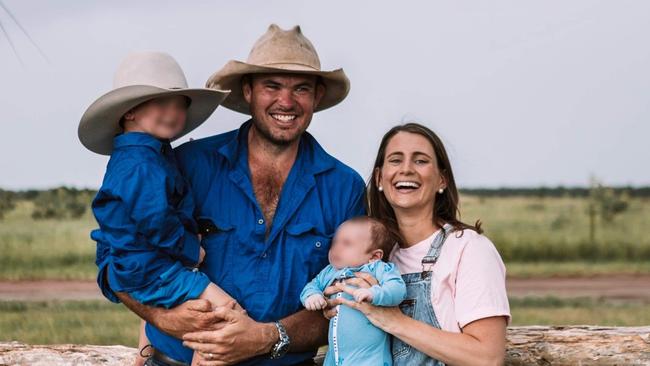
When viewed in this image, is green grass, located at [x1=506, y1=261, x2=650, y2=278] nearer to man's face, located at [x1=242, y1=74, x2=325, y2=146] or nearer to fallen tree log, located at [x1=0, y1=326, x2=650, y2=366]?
fallen tree log, located at [x1=0, y1=326, x2=650, y2=366]

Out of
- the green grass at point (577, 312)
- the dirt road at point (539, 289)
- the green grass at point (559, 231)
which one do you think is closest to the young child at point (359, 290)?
the green grass at point (577, 312)

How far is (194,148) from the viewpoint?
407cm

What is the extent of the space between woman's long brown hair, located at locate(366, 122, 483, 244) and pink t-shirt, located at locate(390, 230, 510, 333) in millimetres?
166

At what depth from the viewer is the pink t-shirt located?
335 centimetres

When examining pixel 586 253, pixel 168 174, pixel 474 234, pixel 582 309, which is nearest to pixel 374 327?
pixel 474 234

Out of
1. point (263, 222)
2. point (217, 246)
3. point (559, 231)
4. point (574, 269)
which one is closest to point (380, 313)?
point (263, 222)

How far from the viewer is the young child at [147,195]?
3379 millimetres

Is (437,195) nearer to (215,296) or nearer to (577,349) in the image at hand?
(215,296)

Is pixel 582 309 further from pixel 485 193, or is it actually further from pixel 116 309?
pixel 116 309

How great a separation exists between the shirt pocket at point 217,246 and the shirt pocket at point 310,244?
271 millimetres

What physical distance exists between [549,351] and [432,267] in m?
1.63

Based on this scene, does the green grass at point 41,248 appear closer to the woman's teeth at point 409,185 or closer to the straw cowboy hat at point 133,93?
the straw cowboy hat at point 133,93

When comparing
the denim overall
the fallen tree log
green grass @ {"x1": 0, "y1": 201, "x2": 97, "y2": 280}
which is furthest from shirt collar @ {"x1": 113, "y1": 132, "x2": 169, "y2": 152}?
green grass @ {"x1": 0, "y1": 201, "x2": 97, "y2": 280}

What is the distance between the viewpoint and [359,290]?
334cm
